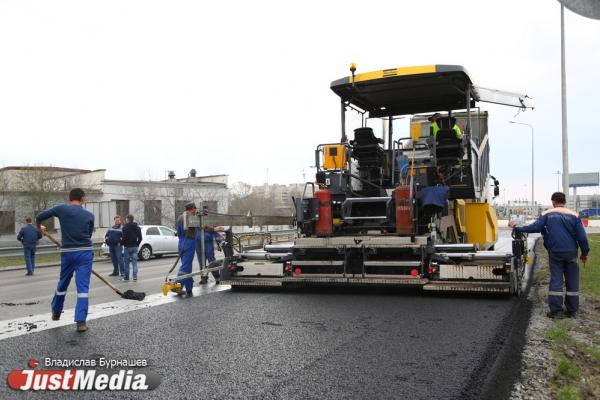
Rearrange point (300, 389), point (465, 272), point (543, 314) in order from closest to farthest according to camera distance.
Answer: point (300, 389)
point (543, 314)
point (465, 272)

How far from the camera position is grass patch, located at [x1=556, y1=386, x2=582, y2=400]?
12.5 feet

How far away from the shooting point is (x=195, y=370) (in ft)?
14.7

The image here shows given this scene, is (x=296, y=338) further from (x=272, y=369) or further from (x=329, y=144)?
(x=329, y=144)

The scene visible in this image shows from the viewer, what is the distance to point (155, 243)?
20.7 meters

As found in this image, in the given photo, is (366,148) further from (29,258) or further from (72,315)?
(29,258)

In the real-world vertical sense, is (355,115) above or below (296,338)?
above

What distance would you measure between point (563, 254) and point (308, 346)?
3773 mm

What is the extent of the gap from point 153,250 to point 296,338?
16.0 m

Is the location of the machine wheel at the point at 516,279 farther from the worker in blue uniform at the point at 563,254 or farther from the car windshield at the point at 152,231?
the car windshield at the point at 152,231

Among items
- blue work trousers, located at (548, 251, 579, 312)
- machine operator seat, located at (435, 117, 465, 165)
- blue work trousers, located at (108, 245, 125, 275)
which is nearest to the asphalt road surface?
blue work trousers, located at (548, 251, 579, 312)

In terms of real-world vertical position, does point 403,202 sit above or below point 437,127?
below

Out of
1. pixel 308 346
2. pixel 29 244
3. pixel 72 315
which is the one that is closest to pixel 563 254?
pixel 308 346

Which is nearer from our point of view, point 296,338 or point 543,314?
point 296,338

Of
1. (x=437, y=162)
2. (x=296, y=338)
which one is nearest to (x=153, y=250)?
(x=437, y=162)
